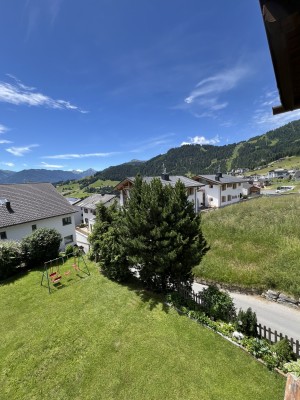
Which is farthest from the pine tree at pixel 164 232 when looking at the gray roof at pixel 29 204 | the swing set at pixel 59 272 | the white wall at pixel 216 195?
the white wall at pixel 216 195

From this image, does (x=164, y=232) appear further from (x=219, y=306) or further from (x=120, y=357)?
(x=120, y=357)

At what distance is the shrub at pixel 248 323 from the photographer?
10961mm

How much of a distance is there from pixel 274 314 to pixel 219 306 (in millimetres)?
4695

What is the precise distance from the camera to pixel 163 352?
10.4 meters

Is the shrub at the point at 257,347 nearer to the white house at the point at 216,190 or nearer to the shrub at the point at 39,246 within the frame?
the shrub at the point at 39,246

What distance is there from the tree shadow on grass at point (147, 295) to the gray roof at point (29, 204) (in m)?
19.2

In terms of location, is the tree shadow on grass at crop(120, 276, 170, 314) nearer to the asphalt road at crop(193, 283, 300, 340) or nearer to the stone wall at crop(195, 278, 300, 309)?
the asphalt road at crop(193, 283, 300, 340)

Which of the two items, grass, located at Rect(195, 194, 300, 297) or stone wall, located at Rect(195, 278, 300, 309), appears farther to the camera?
grass, located at Rect(195, 194, 300, 297)

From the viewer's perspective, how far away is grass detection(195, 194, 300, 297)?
16.9m

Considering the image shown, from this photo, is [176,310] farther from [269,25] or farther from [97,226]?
[269,25]

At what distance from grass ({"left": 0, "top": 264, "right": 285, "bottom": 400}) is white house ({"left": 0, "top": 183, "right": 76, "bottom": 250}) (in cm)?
1562

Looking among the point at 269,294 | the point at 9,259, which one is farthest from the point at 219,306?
the point at 9,259

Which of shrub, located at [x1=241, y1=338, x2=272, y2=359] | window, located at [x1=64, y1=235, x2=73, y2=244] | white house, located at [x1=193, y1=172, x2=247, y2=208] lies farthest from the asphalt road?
white house, located at [x1=193, y1=172, x2=247, y2=208]

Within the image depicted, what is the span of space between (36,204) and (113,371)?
95.1ft
